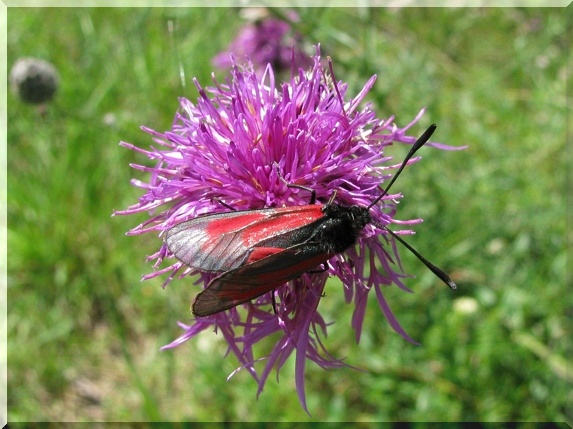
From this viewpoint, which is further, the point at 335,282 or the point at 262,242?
the point at 335,282

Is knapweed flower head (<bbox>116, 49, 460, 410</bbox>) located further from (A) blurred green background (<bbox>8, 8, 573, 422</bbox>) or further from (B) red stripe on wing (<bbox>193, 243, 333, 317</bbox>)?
(A) blurred green background (<bbox>8, 8, 573, 422</bbox>)

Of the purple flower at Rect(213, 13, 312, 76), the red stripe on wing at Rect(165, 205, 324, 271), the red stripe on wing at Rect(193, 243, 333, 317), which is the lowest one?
the red stripe on wing at Rect(193, 243, 333, 317)

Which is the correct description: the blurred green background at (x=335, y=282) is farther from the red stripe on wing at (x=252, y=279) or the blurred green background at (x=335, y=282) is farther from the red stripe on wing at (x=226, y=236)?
the red stripe on wing at (x=252, y=279)

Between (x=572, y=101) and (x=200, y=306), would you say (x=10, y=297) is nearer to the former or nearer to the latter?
(x=200, y=306)

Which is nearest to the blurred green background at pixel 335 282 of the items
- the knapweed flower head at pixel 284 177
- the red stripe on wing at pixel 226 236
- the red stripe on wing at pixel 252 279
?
the knapweed flower head at pixel 284 177

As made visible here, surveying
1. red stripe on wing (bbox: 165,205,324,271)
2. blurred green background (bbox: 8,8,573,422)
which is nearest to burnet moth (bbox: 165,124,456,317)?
red stripe on wing (bbox: 165,205,324,271)

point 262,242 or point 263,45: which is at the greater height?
point 263,45

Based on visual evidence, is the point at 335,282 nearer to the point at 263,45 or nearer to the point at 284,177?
the point at 284,177

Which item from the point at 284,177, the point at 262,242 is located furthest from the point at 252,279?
the point at 284,177

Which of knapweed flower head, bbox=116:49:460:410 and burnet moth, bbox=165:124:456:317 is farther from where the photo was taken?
knapweed flower head, bbox=116:49:460:410
